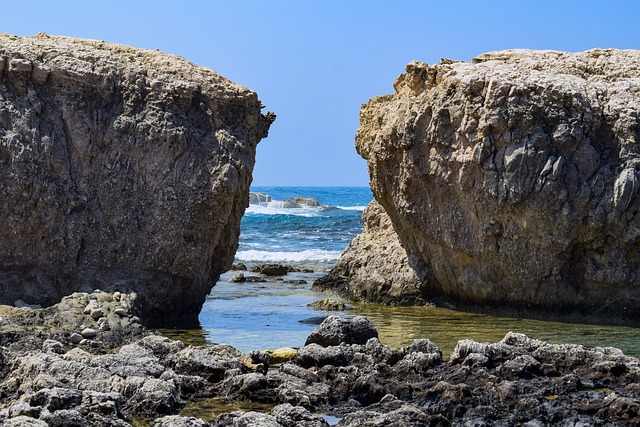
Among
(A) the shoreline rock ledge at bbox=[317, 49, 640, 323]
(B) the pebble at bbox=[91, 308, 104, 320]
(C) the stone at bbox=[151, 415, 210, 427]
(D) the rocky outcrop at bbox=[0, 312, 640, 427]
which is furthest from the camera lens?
(A) the shoreline rock ledge at bbox=[317, 49, 640, 323]

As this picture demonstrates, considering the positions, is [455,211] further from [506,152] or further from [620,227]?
[620,227]

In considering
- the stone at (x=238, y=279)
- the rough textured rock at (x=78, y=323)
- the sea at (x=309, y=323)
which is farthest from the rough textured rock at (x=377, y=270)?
the rough textured rock at (x=78, y=323)

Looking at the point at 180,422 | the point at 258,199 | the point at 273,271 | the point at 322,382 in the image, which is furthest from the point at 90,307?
the point at 258,199

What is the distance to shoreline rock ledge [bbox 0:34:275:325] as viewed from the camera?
17469 millimetres

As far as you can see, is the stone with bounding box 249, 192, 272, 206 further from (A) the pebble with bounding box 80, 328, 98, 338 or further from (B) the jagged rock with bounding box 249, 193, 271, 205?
(A) the pebble with bounding box 80, 328, 98, 338

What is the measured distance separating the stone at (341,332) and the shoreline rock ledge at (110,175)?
3.54 meters

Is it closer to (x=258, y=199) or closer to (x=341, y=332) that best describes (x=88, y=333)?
(x=341, y=332)

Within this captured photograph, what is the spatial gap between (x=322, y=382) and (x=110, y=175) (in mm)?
7059

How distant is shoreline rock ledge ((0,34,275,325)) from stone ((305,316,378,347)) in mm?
3539

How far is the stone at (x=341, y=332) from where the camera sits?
15.1 meters

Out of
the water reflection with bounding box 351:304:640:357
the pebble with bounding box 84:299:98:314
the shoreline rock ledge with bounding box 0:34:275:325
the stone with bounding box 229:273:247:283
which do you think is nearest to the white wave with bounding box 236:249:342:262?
the stone with bounding box 229:273:247:283

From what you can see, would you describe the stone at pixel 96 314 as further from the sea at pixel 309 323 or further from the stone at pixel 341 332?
the stone at pixel 341 332

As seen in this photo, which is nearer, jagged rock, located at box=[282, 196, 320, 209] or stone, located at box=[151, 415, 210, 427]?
stone, located at box=[151, 415, 210, 427]

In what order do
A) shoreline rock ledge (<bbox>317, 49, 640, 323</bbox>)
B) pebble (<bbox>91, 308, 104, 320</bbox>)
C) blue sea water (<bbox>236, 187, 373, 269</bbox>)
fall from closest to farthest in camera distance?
pebble (<bbox>91, 308, 104, 320</bbox>)
shoreline rock ledge (<bbox>317, 49, 640, 323</bbox>)
blue sea water (<bbox>236, 187, 373, 269</bbox>)
